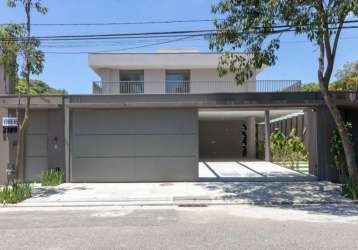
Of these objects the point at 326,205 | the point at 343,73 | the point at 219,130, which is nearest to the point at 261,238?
the point at 326,205

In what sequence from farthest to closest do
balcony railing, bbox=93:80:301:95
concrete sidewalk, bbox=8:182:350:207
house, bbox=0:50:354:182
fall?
balcony railing, bbox=93:80:301:95, house, bbox=0:50:354:182, concrete sidewalk, bbox=8:182:350:207

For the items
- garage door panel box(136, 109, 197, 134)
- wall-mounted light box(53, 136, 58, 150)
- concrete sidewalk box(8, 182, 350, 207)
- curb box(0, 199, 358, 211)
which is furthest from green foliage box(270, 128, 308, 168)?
wall-mounted light box(53, 136, 58, 150)

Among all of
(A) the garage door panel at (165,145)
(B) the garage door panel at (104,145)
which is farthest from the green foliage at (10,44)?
(A) the garage door panel at (165,145)

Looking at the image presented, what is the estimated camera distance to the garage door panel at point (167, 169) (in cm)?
1590

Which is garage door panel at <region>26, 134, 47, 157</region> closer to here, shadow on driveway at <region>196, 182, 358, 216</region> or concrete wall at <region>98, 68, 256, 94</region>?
concrete wall at <region>98, 68, 256, 94</region>

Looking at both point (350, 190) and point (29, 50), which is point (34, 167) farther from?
point (350, 190)

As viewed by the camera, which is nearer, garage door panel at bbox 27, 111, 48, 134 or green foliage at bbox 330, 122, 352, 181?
green foliage at bbox 330, 122, 352, 181

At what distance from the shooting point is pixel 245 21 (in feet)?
37.9

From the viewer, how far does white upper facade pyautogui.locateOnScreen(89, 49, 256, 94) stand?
23.8 m

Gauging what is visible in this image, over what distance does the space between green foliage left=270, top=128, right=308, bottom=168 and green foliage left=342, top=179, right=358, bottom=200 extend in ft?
28.8

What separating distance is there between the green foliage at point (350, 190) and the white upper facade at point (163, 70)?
1161 centimetres

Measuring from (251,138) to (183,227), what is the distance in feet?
75.0

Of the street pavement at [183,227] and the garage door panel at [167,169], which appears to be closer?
the street pavement at [183,227]

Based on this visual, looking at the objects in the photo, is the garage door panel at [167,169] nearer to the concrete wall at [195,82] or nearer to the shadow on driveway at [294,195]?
the shadow on driveway at [294,195]
